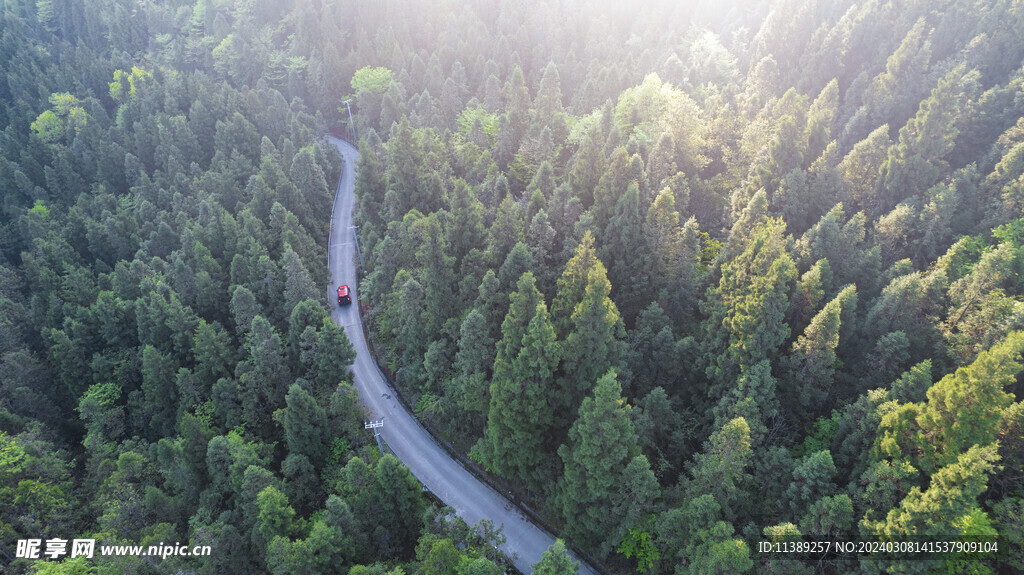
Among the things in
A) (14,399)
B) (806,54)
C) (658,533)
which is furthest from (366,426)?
(806,54)

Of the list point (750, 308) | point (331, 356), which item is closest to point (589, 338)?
point (750, 308)

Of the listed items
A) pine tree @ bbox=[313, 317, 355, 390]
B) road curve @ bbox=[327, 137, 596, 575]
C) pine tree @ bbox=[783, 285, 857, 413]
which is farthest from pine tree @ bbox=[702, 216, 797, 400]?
pine tree @ bbox=[313, 317, 355, 390]

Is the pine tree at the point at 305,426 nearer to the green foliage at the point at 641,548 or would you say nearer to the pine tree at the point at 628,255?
the green foliage at the point at 641,548

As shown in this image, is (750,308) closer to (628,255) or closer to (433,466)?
(628,255)

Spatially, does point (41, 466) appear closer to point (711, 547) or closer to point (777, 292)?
point (711, 547)

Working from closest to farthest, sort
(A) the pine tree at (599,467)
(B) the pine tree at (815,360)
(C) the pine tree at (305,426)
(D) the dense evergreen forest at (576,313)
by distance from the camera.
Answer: (D) the dense evergreen forest at (576,313) < (A) the pine tree at (599,467) < (B) the pine tree at (815,360) < (C) the pine tree at (305,426)

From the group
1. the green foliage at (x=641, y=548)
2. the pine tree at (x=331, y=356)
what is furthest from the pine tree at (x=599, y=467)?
the pine tree at (x=331, y=356)
